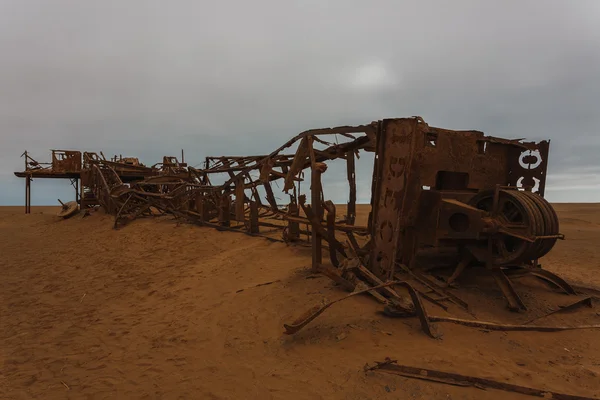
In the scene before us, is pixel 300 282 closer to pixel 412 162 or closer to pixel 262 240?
pixel 412 162

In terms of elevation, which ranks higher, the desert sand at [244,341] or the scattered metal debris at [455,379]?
the scattered metal debris at [455,379]

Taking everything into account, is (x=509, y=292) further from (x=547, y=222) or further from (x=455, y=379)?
(x=455, y=379)

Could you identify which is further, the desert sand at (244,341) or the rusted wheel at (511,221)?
the rusted wheel at (511,221)

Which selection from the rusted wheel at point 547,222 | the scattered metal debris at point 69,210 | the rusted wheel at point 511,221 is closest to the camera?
the rusted wheel at point 511,221

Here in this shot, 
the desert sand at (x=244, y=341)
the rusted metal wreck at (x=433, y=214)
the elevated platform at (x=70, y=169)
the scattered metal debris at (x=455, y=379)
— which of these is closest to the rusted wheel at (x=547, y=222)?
the rusted metal wreck at (x=433, y=214)

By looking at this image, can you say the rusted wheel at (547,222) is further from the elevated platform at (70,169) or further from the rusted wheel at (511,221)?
the elevated platform at (70,169)

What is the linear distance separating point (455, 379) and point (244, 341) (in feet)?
9.10

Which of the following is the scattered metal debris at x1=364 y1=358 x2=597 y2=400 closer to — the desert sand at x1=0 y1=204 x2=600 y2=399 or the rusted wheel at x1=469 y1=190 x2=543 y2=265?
the desert sand at x1=0 y1=204 x2=600 y2=399

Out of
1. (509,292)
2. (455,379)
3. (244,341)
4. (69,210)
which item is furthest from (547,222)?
(69,210)

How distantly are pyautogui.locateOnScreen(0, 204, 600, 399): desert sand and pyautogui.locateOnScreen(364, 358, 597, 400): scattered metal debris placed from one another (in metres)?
0.08

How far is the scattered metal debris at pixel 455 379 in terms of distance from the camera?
3385 mm

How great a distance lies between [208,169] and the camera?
560 inches

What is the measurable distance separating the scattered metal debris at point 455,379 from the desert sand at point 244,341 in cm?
8

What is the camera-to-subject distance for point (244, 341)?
16.7 feet
